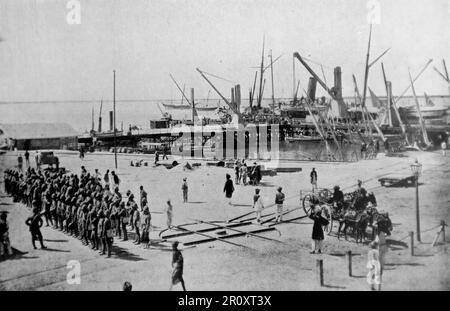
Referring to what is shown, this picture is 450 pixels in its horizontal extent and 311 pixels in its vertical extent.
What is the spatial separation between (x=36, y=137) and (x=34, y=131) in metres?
1.05

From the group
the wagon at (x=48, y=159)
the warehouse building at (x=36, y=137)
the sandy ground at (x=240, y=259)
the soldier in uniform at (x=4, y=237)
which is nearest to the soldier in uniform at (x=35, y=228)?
the sandy ground at (x=240, y=259)

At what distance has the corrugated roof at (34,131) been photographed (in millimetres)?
46812

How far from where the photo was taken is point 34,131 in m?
47.9

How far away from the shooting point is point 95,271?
11836 mm

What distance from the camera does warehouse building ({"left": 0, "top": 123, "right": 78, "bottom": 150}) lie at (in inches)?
1815

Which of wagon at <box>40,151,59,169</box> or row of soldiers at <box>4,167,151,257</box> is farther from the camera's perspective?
wagon at <box>40,151,59,169</box>

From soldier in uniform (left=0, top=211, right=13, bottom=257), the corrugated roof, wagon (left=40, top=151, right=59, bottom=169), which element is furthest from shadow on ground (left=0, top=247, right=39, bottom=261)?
the corrugated roof

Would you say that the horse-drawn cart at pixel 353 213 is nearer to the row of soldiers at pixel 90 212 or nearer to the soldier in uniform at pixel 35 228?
the row of soldiers at pixel 90 212

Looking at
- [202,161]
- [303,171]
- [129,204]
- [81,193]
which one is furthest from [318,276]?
[202,161]

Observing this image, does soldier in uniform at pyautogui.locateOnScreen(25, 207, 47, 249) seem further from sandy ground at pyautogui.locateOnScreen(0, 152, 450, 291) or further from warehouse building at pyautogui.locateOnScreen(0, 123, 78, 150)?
warehouse building at pyautogui.locateOnScreen(0, 123, 78, 150)

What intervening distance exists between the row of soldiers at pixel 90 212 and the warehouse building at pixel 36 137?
29.0 m

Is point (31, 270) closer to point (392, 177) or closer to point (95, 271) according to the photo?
point (95, 271)

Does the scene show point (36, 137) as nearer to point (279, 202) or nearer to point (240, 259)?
point (279, 202)
